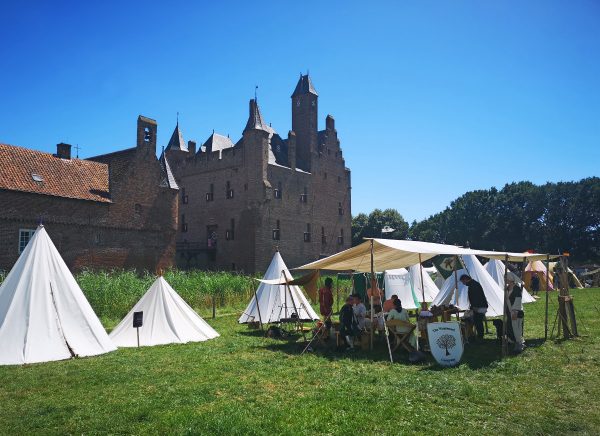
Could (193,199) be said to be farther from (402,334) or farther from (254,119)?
(402,334)

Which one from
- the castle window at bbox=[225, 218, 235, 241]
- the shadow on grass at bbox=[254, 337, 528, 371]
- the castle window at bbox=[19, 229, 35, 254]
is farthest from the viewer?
the castle window at bbox=[225, 218, 235, 241]

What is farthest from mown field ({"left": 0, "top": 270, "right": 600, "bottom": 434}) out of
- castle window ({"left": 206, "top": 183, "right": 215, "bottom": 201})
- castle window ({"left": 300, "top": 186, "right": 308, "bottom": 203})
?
castle window ({"left": 300, "top": 186, "right": 308, "bottom": 203})

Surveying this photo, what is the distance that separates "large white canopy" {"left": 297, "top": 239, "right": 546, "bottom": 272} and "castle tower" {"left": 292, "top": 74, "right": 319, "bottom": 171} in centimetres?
3243

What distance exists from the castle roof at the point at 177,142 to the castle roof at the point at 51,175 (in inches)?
636

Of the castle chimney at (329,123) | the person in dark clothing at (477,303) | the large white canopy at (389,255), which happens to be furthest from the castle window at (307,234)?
the person in dark clothing at (477,303)

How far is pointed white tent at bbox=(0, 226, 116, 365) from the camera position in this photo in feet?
31.0

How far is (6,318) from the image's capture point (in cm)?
956

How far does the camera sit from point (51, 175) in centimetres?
2602

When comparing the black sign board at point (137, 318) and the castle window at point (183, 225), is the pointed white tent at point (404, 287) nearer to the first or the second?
the black sign board at point (137, 318)

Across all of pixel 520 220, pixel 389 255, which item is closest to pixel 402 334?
pixel 389 255

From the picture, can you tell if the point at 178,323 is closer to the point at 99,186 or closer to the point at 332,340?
the point at 332,340

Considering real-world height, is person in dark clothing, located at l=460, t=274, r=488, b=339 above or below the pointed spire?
below

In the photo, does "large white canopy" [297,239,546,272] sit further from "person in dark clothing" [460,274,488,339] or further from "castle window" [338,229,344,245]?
"castle window" [338,229,344,245]

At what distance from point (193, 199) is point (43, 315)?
114 ft
